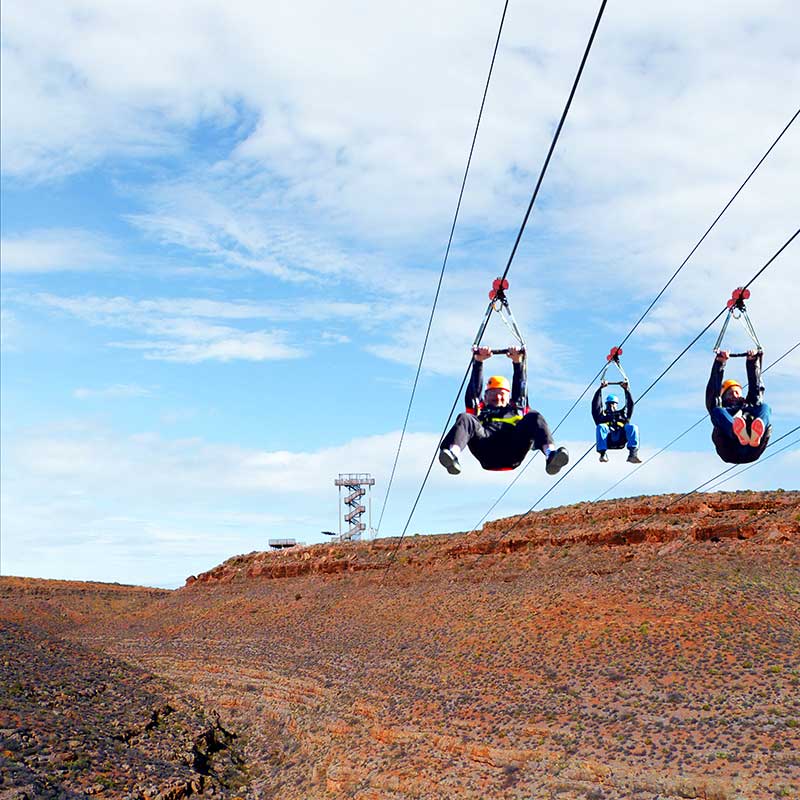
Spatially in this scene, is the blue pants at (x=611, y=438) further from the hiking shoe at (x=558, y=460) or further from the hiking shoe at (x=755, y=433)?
the hiking shoe at (x=558, y=460)

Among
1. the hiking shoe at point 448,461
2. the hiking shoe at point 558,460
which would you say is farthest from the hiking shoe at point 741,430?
the hiking shoe at point 448,461

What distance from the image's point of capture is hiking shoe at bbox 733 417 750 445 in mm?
19453

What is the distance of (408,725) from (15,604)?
1926 inches

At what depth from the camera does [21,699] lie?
113 feet

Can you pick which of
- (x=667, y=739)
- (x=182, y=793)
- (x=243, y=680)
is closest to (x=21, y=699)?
(x=182, y=793)

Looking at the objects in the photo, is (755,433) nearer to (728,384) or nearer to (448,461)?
(728,384)

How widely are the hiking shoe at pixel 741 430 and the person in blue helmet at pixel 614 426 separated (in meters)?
2.30

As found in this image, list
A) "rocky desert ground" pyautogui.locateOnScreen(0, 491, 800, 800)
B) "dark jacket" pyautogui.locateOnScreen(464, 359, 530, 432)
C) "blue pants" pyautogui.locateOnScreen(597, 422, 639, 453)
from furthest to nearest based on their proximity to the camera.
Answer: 1. "rocky desert ground" pyautogui.locateOnScreen(0, 491, 800, 800)
2. "blue pants" pyautogui.locateOnScreen(597, 422, 639, 453)
3. "dark jacket" pyautogui.locateOnScreen(464, 359, 530, 432)

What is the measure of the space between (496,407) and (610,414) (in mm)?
6247

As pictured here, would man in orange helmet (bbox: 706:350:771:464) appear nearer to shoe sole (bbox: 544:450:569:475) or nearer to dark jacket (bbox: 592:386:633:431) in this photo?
dark jacket (bbox: 592:386:633:431)

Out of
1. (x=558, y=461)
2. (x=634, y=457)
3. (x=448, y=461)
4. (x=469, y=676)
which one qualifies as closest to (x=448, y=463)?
(x=448, y=461)

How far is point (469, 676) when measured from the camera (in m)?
40.0

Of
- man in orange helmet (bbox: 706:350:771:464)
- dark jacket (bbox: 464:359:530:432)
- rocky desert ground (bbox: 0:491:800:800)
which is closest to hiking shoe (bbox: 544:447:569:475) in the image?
dark jacket (bbox: 464:359:530:432)

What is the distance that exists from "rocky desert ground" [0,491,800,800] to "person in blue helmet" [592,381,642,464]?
34.0 ft
